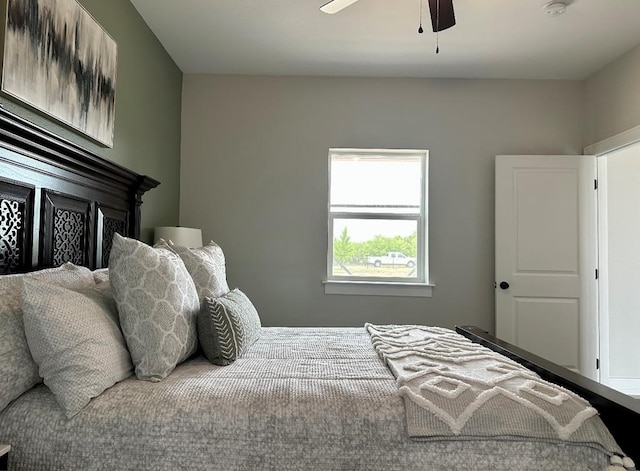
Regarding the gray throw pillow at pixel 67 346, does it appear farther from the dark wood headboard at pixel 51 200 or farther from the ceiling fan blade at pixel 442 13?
the ceiling fan blade at pixel 442 13

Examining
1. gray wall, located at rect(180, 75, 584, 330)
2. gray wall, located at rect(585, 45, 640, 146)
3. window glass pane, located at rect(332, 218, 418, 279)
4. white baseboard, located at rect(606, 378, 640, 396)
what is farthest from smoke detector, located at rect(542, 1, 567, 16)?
white baseboard, located at rect(606, 378, 640, 396)

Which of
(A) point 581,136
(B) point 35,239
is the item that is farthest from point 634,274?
(B) point 35,239

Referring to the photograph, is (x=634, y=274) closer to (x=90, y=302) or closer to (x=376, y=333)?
(x=376, y=333)

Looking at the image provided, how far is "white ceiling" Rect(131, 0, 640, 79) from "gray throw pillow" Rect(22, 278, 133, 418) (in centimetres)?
212

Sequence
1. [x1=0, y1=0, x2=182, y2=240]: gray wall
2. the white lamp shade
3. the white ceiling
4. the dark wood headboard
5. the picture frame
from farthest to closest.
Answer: the white lamp shade
the white ceiling
[x1=0, y1=0, x2=182, y2=240]: gray wall
the picture frame
the dark wood headboard

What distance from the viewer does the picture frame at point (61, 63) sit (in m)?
1.67

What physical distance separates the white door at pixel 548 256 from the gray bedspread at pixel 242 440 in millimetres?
2543

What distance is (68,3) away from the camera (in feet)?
6.52

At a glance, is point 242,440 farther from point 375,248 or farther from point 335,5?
point 375,248

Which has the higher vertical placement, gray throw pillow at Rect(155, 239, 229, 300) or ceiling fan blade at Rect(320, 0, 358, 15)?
ceiling fan blade at Rect(320, 0, 358, 15)

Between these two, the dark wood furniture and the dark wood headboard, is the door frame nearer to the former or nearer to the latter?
the dark wood furniture

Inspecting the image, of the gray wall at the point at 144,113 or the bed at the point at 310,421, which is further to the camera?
the gray wall at the point at 144,113

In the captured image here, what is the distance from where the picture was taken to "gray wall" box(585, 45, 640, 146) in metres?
3.14

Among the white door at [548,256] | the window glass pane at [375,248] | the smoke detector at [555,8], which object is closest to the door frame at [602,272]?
the white door at [548,256]
